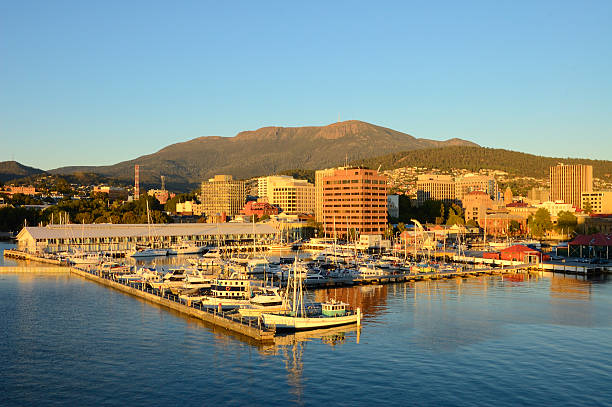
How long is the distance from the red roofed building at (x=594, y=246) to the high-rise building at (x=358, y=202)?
64745mm

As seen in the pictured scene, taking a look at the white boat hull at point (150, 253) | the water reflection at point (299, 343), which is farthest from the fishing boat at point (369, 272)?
the white boat hull at point (150, 253)

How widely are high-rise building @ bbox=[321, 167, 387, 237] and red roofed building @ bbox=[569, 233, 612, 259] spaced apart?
212 feet

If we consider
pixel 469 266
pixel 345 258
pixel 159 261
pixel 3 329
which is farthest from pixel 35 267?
pixel 469 266

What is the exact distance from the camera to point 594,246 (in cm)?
13375

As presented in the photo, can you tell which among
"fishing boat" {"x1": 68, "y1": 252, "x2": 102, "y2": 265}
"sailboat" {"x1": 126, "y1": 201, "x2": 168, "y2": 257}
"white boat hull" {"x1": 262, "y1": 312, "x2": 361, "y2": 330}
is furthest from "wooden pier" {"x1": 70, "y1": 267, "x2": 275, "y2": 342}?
"sailboat" {"x1": 126, "y1": 201, "x2": 168, "y2": 257}

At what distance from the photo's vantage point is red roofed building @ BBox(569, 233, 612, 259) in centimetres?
13212

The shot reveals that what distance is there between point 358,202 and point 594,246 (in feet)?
242

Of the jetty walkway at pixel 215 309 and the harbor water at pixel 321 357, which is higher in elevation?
the jetty walkway at pixel 215 309

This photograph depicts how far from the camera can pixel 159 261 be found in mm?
135375

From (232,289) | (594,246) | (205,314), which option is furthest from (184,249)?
(594,246)

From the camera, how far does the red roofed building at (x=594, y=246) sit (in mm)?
132125

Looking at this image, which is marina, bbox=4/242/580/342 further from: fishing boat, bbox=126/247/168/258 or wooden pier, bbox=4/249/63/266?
fishing boat, bbox=126/247/168/258

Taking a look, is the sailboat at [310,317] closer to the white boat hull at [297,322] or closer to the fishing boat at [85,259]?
the white boat hull at [297,322]

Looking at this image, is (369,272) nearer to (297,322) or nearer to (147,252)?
(297,322)
